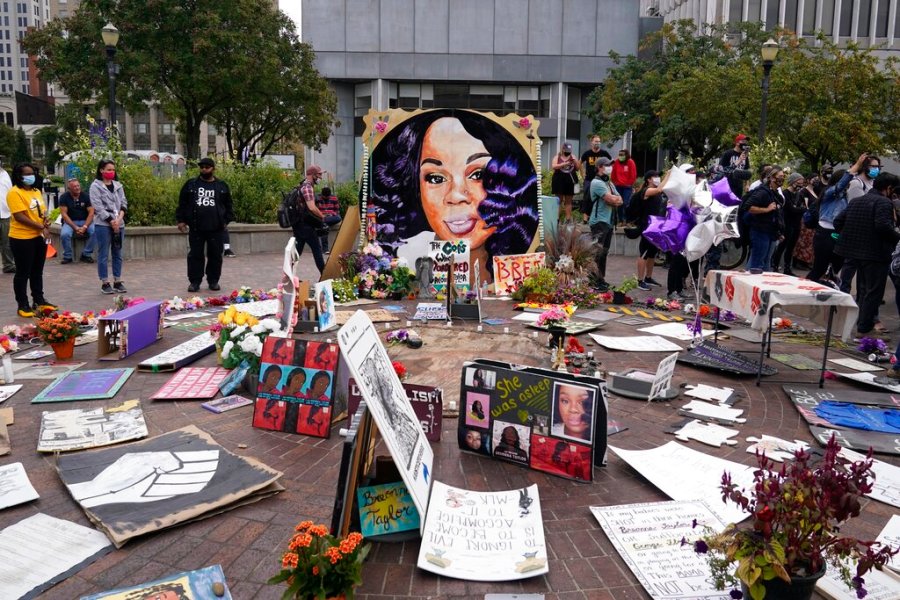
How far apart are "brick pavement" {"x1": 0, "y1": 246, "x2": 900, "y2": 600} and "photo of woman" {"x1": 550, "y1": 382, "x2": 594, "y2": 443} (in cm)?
32

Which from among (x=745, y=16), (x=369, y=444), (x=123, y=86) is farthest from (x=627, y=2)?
(x=369, y=444)

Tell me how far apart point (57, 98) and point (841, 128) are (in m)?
136

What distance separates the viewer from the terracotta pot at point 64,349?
6.81 metres

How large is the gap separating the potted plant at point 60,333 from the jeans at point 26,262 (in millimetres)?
2315

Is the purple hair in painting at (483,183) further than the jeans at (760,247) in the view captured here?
Yes

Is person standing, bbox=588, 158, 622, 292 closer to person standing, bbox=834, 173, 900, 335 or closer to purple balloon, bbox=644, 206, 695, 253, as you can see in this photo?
purple balloon, bbox=644, 206, 695, 253

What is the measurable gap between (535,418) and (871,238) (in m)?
5.71

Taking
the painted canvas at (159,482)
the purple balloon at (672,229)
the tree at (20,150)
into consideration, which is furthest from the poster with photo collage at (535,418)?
the tree at (20,150)

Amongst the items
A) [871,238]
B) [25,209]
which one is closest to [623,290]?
[871,238]

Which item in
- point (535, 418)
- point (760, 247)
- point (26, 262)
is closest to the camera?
point (535, 418)

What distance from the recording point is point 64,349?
6859mm

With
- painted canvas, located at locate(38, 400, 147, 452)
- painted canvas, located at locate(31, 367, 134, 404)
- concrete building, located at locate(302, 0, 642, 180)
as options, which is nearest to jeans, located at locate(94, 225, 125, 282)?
painted canvas, located at locate(31, 367, 134, 404)

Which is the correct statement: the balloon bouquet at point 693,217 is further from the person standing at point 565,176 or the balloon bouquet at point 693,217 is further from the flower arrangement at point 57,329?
the flower arrangement at point 57,329

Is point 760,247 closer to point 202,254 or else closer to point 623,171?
point 623,171
